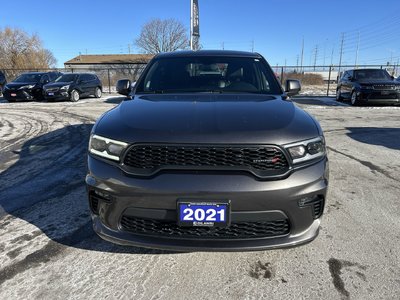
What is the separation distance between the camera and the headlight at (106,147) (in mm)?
2289

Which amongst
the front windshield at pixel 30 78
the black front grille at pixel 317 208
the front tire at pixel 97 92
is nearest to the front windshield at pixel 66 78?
the front windshield at pixel 30 78

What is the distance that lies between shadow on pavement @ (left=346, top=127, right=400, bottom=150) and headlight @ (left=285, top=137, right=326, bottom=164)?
16.5 feet

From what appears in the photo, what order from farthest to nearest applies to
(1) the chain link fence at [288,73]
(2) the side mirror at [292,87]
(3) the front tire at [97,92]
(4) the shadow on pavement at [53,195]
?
(1) the chain link fence at [288,73], (3) the front tire at [97,92], (2) the side mirror at [292,87], (4) the shadow on pavement at [53,195]

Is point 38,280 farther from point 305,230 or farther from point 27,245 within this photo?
point 305,230

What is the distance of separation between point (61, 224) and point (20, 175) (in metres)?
1.91

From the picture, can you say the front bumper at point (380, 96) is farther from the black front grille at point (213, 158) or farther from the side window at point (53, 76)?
the side window at point (53, 76)

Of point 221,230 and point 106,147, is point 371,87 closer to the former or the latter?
point 221,230

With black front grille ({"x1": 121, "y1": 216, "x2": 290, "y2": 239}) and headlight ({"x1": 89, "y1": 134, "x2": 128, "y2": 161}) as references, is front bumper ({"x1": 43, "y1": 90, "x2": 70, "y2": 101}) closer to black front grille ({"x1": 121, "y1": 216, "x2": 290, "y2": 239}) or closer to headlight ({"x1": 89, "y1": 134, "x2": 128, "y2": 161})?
headlight ({"x1": 89, "y1": 134, "x2": 128, "y2": 161})

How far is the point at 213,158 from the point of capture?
2184 millimetres

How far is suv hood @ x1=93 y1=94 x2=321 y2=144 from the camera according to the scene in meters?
2.20

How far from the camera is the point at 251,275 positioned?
245 centimetres

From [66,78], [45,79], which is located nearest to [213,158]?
[66,78]

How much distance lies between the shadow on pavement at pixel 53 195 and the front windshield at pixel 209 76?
1505 mm

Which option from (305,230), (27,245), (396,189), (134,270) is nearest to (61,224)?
(27,245)
